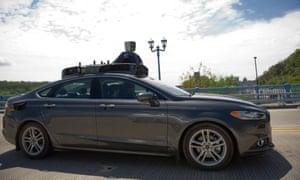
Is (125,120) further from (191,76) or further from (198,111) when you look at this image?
(191,76)

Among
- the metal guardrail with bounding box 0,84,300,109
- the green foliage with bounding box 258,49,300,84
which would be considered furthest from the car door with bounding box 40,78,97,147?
the green foliage with bounding box 258,49,300,84

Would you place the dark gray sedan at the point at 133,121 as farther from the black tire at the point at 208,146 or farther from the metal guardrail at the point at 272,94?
the metal guardrail at the point at 272,94

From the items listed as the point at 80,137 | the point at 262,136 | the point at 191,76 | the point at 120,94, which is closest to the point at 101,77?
the point at 120,94

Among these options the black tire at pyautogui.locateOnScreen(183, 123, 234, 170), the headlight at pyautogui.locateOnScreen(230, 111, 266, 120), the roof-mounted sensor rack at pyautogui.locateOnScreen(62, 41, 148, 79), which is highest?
the roof-mounted sensor rack at pyautogui.locateOnScreen(62, 41, 148, 79)

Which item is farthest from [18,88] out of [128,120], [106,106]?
[128,120]

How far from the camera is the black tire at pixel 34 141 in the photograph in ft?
13.7

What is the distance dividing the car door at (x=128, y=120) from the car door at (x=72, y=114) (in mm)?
192

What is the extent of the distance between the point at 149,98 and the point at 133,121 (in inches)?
18.2

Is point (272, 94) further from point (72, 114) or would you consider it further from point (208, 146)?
point (72, 114)

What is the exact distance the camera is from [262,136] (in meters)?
3.30

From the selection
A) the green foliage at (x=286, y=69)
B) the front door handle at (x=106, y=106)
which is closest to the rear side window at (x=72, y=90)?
the front door handle at (x=106, y=106)

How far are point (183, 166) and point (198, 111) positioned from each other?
895mm

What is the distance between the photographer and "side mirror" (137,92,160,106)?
3.50 m

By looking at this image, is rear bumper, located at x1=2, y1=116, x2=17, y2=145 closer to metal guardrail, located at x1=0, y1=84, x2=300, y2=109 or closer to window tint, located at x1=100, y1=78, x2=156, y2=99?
window tint, located at x1=100, y1=78, x2=156, y2=99
